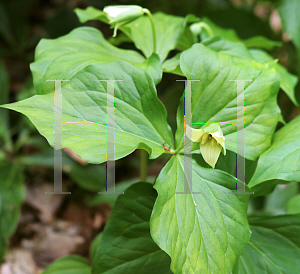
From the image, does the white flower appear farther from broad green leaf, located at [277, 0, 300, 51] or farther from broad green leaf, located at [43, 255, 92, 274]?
broad green leaf, located at [277, 0, 300, 51]

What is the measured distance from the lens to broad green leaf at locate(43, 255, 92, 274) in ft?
3.17

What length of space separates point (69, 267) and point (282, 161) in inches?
30.4

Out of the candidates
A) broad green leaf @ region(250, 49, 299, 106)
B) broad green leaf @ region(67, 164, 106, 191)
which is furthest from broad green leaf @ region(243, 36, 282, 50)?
broad green leaf @ region(67, 164, 106, 191)

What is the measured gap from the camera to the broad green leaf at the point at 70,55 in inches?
28.4

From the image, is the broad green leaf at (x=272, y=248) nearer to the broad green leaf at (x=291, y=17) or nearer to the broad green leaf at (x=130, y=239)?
the broad green leaf at (x=130, y=239)

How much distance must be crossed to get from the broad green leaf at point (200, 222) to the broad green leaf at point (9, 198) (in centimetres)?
85

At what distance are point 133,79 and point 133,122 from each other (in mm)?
99

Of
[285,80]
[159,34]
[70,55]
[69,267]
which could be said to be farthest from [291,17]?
[69,267]

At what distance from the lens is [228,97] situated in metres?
0.70

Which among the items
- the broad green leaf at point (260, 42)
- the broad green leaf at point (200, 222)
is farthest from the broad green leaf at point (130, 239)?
the broad green leaf at point (260, 42)

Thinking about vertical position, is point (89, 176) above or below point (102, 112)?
below

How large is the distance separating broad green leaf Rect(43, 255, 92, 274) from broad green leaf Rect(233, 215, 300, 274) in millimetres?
513

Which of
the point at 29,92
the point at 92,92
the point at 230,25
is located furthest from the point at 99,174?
the point at 230,25

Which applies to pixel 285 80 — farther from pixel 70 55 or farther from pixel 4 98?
pixel 4 98
